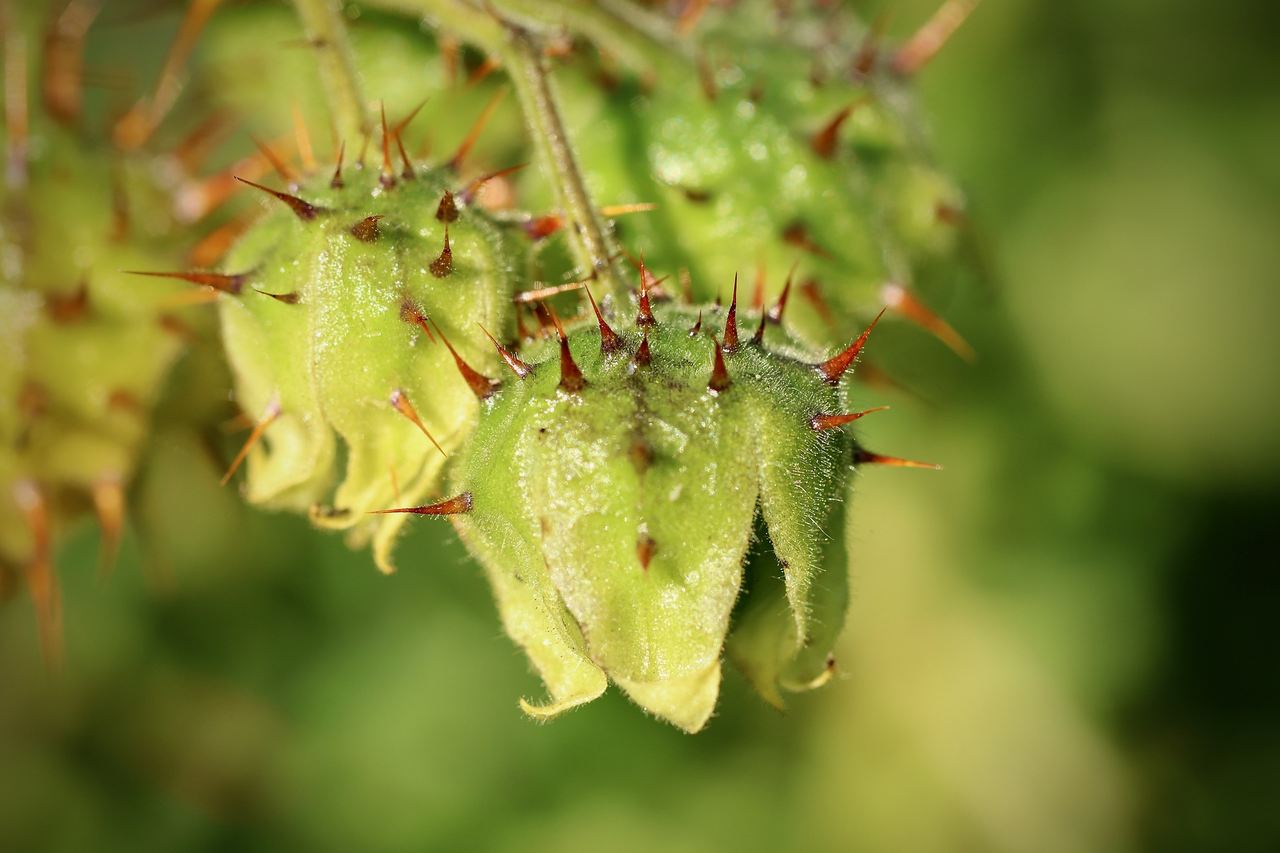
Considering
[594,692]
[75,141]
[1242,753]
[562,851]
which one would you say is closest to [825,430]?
[594,692]

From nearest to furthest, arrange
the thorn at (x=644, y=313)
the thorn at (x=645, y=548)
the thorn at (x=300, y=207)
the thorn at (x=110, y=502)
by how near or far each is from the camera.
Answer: the thorn at (x=645, y=548) < the thorn at (x=644, y=313) < the thorn at (x=300, y=207) < the thorn at (x=110, y=502)

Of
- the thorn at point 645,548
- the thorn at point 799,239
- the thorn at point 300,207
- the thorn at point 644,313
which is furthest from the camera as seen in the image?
the thorn at point 799,239

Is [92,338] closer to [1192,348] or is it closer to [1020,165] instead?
[1020,165]

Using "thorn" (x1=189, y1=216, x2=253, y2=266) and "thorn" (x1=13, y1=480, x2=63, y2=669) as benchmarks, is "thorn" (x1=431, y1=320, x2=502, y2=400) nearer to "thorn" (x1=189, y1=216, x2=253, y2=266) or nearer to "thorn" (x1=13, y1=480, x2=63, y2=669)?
"thorn" (x1=189, y1=216, x2=253, y2=266)

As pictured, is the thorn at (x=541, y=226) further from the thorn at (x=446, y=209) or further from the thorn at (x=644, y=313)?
the thorn at (x=644, y=313)

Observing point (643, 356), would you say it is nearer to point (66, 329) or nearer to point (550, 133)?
point (550, 133)

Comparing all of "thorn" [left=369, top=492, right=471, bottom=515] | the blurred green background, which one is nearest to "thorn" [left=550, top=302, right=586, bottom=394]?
"thorn" [left=369, top=492, right=471, bottom=515]

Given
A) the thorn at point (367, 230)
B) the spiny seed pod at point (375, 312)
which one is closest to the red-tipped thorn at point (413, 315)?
the spiny seed pod at point (375, 312)
